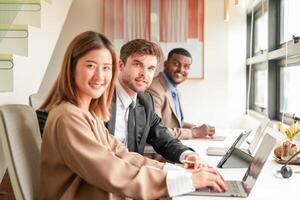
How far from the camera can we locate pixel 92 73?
1516 millimetres

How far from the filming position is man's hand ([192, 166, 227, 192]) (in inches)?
54.3

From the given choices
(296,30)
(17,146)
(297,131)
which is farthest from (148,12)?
(17,146)

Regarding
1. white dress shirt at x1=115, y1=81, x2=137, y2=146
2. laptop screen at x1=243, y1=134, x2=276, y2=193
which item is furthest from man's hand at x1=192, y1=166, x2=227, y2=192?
white dress shirt at x1=115, y1=81, x2=137, y2=146

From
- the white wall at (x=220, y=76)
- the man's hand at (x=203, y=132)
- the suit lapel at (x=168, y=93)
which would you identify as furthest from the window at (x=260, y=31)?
the man's hand at (x=203, y=132)

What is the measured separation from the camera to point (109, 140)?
5.82 feet

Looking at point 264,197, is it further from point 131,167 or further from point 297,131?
point 297,131

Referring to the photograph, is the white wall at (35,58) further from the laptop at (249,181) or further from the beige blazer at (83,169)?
the laptop at (249,181)

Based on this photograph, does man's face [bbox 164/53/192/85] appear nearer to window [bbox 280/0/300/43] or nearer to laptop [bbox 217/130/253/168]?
window [bbox 280/0/300/43]

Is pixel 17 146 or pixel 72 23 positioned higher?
pixel 72 23

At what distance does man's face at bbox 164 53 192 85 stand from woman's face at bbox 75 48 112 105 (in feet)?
6.20

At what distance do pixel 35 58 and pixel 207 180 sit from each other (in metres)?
2.26

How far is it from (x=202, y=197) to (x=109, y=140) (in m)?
0.56

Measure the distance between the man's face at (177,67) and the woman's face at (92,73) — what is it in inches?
74.4

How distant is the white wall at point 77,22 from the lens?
4906 mm
